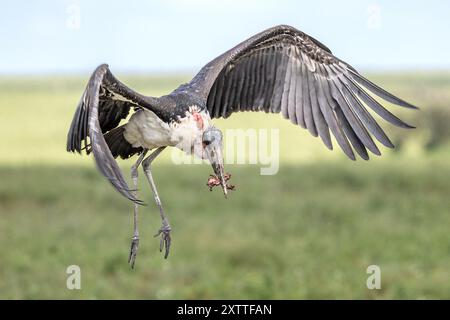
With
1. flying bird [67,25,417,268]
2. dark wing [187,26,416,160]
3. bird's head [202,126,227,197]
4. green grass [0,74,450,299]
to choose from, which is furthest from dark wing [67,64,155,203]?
green grass [0,74,450,299]

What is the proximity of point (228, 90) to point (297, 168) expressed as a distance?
61.6ft

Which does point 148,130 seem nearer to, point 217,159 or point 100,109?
point 100,109

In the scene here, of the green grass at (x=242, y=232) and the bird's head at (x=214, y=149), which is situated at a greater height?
the bird's head at (x=214, y=149)

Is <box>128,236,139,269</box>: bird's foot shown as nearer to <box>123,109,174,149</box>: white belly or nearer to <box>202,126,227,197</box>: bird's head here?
<box>202,126,227,197</box>: bird's head

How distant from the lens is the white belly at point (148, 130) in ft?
15.9

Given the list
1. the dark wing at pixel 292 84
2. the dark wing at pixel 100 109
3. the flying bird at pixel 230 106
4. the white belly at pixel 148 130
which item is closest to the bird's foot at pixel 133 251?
the flying bird at pixel 230 106

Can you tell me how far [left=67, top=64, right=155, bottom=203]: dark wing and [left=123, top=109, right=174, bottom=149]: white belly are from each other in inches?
3.1

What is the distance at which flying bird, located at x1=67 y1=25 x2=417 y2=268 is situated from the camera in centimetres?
443

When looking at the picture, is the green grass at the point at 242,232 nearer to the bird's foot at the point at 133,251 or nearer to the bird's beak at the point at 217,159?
the bird's foot at the point at 133,251

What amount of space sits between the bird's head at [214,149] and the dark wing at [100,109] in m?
0.46

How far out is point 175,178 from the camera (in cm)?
2338
